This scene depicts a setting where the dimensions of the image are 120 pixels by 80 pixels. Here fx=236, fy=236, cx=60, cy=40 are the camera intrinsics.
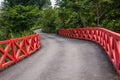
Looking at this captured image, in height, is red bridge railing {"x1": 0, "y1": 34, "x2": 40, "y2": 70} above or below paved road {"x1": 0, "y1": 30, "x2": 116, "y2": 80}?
above

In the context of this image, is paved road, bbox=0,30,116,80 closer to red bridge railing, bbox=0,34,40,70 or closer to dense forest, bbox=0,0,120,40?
red bridge railing, bbox=0,34,40,70

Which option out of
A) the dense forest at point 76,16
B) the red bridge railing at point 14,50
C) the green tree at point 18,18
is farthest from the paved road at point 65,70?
the green tree at point 18,18

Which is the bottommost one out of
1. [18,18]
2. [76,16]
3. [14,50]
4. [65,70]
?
[65,70]

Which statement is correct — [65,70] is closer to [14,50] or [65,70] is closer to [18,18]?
[14,50]

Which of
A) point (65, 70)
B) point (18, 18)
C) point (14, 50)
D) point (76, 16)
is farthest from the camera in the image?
point (76, 16)

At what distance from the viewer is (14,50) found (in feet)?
35.3

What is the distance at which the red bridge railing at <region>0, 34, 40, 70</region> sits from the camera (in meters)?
9.68

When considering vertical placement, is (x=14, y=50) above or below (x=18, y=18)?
below

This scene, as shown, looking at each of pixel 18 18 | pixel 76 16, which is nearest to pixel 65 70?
pixel 18 18

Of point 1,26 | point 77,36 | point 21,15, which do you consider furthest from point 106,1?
point 1,26

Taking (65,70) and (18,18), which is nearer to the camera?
(65,70)

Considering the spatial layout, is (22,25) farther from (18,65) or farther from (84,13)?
(18,65)

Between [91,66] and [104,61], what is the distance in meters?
1.04

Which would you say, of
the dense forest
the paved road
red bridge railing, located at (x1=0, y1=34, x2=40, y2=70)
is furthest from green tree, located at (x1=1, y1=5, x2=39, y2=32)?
the paved road
